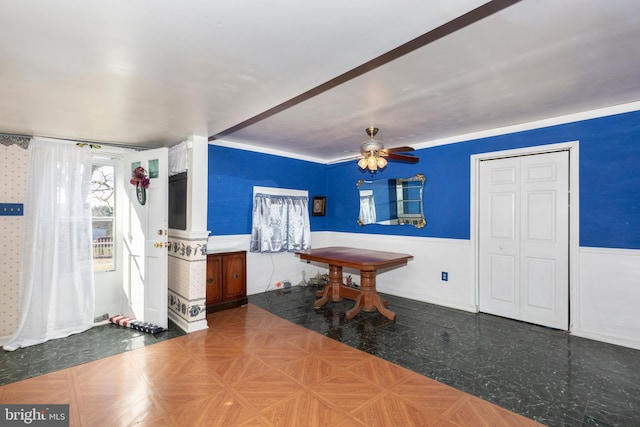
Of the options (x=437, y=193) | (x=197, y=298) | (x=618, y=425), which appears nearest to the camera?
(x=618, y=425)

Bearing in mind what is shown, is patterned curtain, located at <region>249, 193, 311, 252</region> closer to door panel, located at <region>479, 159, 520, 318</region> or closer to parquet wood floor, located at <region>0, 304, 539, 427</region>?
parquet wood floor, located at <region>0, 304, 539, 427</region>

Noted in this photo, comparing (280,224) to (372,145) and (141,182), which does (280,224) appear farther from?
(372,145)

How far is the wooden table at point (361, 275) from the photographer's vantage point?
3.66 metres

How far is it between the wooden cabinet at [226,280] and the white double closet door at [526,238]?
3271 millimetres

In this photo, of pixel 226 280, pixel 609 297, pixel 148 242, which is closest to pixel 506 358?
pixel 609 297

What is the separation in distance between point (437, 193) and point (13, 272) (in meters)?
5.17

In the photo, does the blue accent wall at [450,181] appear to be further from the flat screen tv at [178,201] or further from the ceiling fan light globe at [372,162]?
the ceiling fan light globe at [372,162]

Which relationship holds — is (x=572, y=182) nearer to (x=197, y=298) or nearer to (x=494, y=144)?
(x=494, y=144)

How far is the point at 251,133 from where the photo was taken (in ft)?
13.4

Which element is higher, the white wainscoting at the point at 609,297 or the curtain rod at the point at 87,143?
the curtain rod at the point at 87,143

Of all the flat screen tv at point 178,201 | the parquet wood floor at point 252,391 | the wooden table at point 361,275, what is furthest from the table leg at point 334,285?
the flat screen tv at point 178,201

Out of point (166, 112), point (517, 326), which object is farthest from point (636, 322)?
point (166, 112)

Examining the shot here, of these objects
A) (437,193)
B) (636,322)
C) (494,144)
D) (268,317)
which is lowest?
(268,317)

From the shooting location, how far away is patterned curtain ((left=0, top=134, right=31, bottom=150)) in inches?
123
